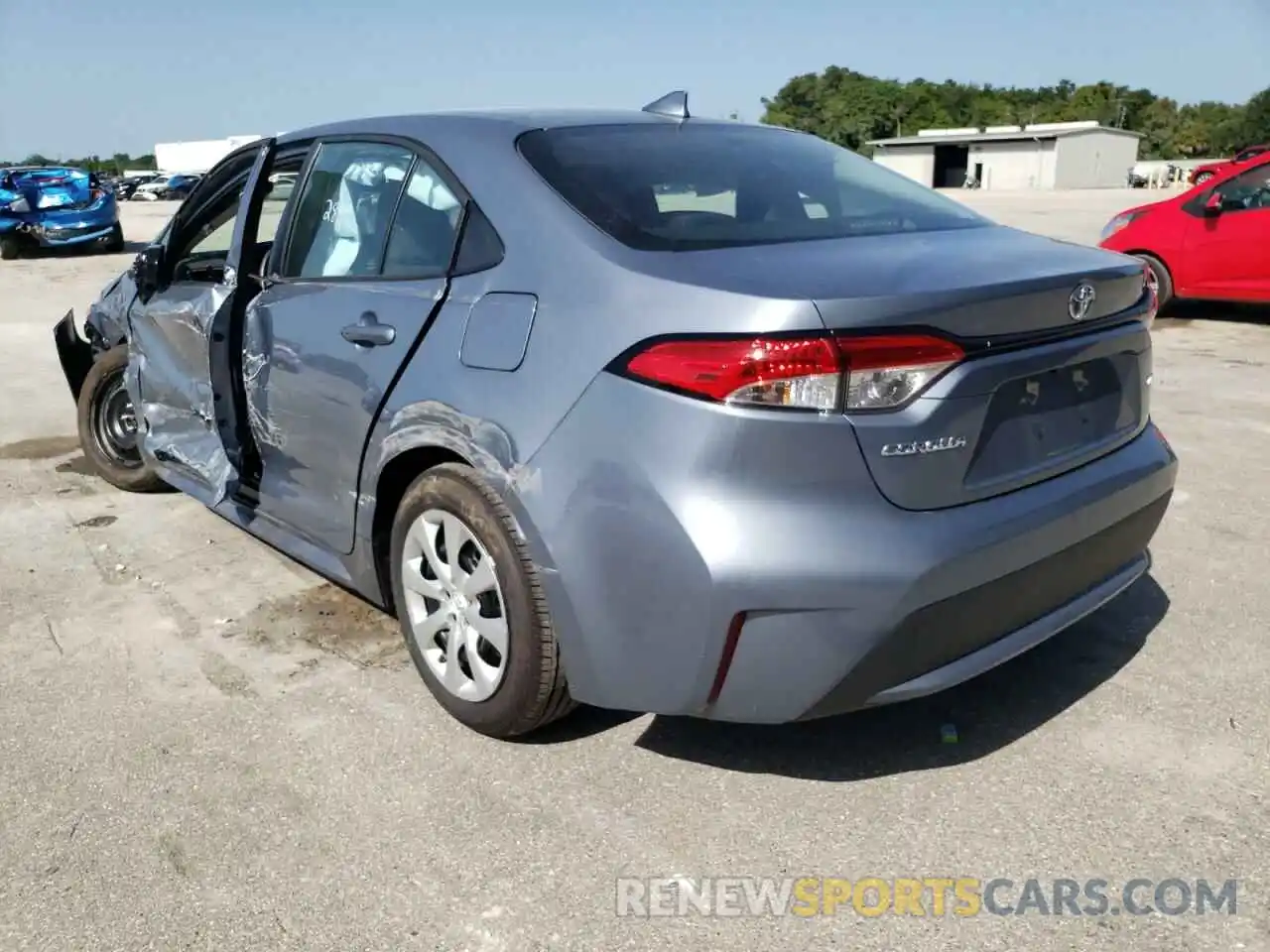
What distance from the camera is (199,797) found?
2.71 meters

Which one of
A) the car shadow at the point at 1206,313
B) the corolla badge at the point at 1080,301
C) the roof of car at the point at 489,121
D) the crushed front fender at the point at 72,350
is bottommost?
the car shadow at the point at 1206,313

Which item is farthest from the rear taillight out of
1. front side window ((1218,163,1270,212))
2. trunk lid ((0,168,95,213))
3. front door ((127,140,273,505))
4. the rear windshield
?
trunk lid ((0,168,95,213))

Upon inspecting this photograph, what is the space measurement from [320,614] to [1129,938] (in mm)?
2716

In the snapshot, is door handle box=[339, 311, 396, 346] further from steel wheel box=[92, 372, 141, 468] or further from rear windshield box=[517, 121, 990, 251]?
steel wheel box=[92, 372, 141, 468]

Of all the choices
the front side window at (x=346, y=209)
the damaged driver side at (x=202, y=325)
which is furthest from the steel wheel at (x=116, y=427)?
the front side window at (x=346, y=209)

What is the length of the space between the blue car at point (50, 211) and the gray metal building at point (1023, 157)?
56105 millimetres

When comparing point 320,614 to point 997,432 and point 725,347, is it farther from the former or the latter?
point 997,432

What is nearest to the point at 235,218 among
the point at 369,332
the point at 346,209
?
the point at 346,209

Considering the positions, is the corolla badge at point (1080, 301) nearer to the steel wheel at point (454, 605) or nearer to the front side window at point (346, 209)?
the steel wheel at point (454, 605)

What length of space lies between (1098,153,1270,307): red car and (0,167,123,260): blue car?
17071 mm

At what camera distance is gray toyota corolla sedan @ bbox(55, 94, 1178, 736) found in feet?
7.30

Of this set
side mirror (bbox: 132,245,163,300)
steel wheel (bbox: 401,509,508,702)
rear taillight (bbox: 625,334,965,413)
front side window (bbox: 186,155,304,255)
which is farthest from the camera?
side mirror (bbox: 132,245,163,300)

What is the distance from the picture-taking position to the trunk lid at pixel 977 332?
7.32 feet

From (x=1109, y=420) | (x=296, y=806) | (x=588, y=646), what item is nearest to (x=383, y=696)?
(x=296, y=806)
